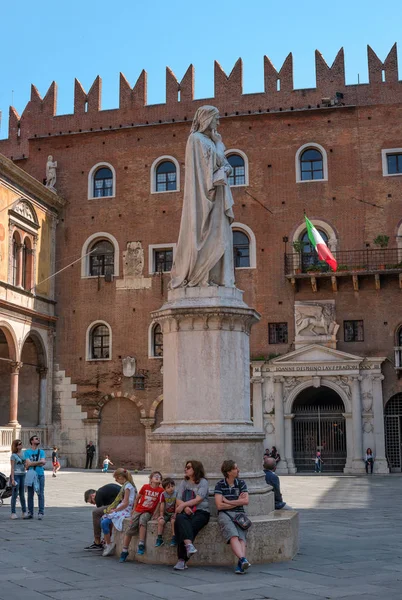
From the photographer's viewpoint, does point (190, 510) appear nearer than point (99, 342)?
Yes

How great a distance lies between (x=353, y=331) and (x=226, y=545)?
20409mm

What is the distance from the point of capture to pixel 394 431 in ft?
86.2

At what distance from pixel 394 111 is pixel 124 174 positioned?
10.4m

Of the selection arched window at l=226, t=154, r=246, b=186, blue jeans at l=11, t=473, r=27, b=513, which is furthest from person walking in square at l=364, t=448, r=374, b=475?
blue jeans at l=11, t=473, r=27, b=513

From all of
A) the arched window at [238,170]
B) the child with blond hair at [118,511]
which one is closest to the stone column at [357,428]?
the arched window at [238,170]

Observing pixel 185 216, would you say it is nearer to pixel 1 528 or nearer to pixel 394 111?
pixel 1 528

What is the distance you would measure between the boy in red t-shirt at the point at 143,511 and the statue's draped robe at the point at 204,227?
2195 millimetres

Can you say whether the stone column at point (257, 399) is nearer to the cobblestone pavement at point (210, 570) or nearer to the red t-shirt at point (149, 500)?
the cobblestone pavement at point (210, 570)

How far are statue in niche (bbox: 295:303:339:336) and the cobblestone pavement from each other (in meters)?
14.7

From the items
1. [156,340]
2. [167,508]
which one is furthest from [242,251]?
[167,508]

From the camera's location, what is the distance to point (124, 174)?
1172 inches

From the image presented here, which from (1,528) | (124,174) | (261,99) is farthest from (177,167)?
(1,528)

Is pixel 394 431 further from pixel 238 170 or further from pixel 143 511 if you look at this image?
pixel 143 511

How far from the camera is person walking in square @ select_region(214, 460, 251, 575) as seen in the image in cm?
681
